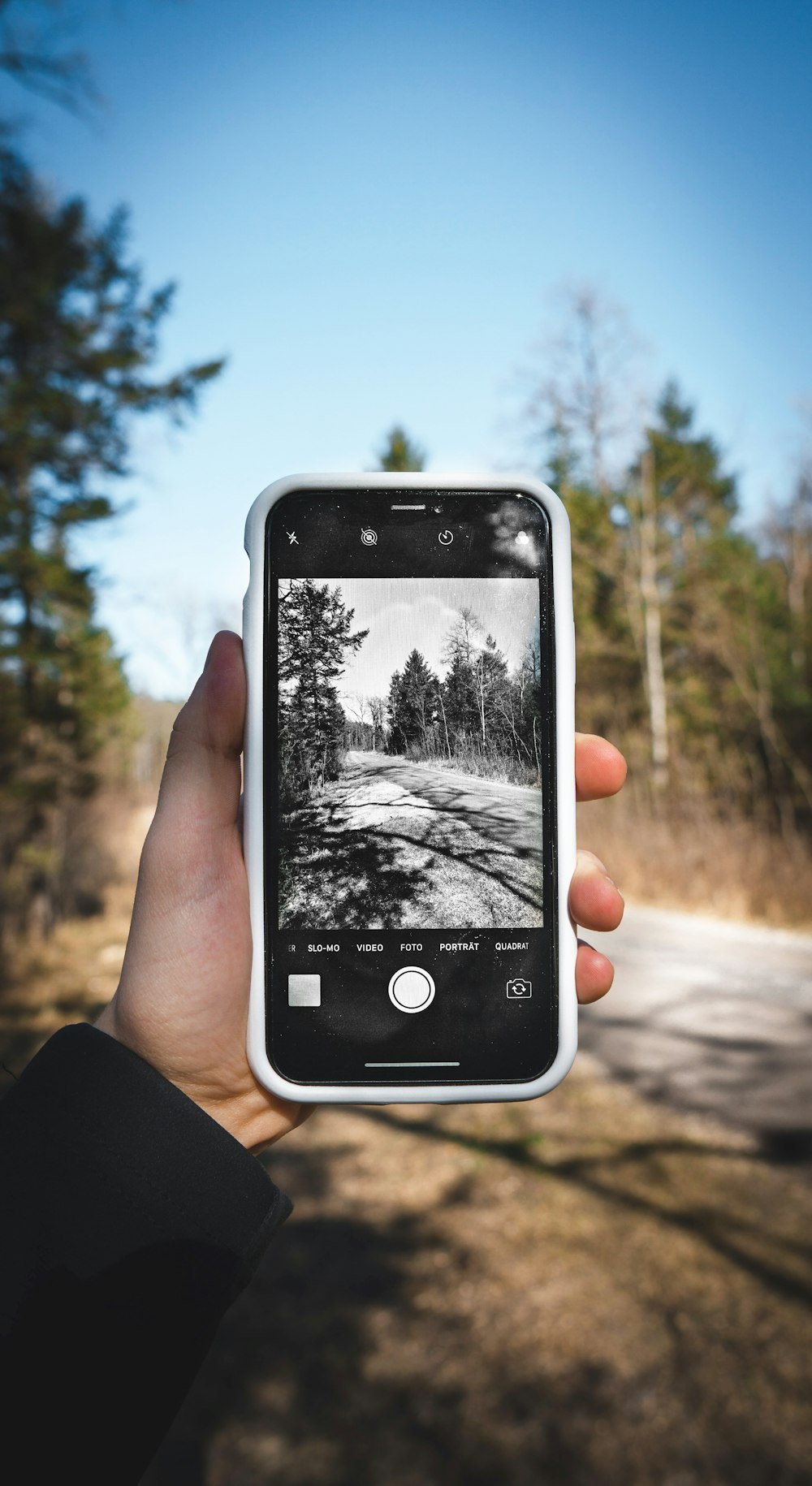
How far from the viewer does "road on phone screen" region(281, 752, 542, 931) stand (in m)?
1.23

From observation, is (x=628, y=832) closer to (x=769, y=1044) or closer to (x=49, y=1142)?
(x=769, y=1044)

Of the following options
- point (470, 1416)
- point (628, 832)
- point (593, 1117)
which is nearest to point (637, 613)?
point (628, 832)

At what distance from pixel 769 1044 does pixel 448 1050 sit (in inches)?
174

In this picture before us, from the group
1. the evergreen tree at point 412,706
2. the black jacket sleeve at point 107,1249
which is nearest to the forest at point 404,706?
the evergreen tree at point 412,706

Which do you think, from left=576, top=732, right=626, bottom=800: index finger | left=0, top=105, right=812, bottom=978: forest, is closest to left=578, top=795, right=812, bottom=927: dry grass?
left=0, top=105, right=812, bottom=978: forest

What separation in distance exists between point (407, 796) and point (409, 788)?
0.01 m

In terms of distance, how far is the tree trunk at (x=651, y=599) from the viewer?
11.3 m

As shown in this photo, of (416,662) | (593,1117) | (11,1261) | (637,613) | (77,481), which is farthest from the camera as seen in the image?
(637,613)

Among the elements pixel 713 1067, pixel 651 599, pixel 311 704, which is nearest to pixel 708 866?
pixel 713 1067

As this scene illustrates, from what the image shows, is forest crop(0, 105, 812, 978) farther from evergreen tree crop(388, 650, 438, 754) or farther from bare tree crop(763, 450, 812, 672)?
evergreen tree crop(388, 650, 438, 754)

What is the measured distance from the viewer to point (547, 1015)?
1256mm

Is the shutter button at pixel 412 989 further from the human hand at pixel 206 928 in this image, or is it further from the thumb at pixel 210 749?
the thumb at pixel 210 749

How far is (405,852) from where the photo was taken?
125cm

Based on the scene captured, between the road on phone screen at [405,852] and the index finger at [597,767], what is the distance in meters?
0.15
